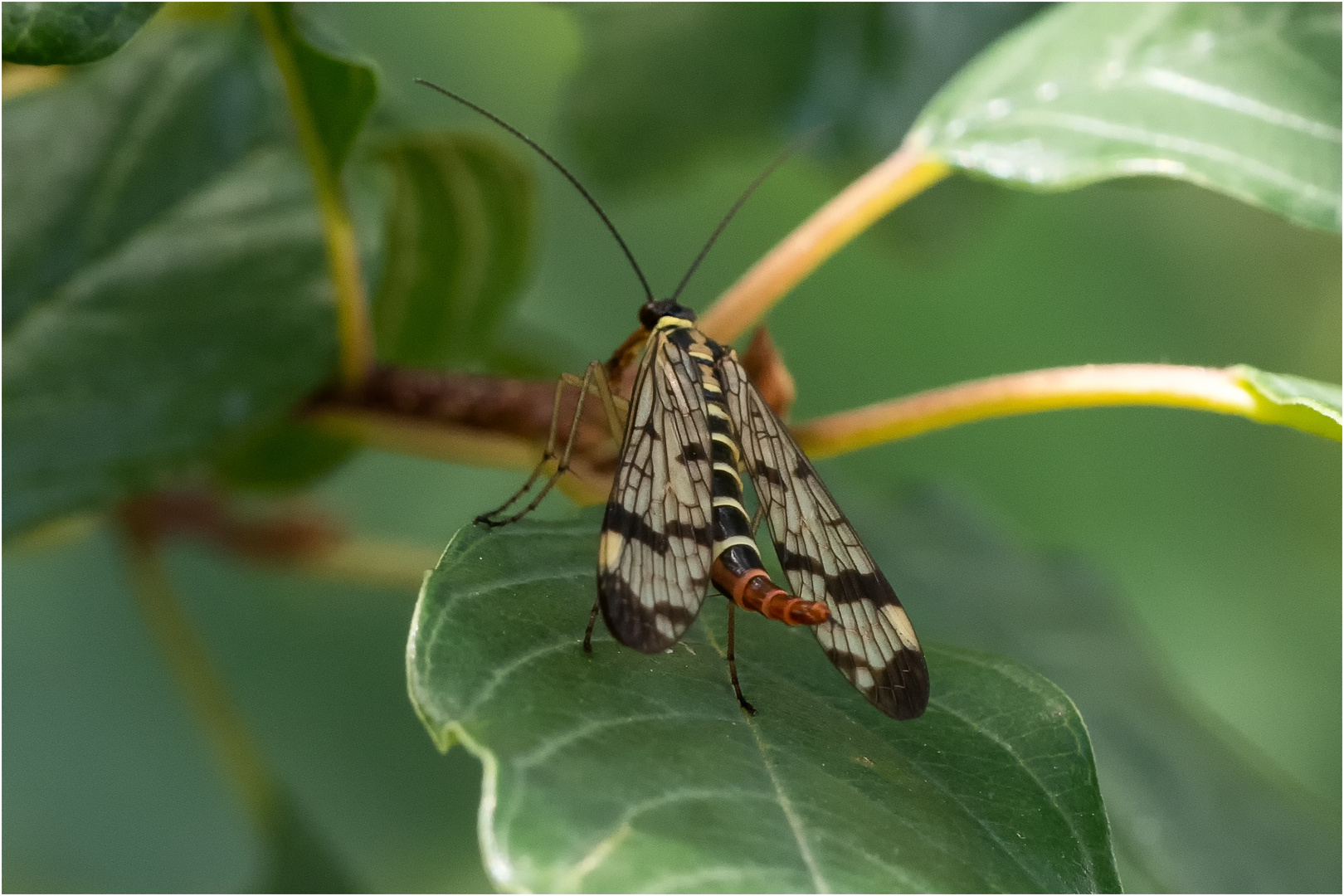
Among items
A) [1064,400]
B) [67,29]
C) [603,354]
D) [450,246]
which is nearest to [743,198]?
[450,246]

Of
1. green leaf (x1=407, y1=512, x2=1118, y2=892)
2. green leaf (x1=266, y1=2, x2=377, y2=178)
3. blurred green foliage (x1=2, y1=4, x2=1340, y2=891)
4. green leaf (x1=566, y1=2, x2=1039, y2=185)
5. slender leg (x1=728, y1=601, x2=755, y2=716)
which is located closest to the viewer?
green leaf (x1=407, y1=512, x2=1118, y2=892)

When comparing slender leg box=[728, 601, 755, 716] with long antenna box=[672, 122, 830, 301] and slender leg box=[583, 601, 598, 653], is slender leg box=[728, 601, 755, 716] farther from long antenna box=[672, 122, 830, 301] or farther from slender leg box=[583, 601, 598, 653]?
long antenna box=[672, 122, 830, 301]

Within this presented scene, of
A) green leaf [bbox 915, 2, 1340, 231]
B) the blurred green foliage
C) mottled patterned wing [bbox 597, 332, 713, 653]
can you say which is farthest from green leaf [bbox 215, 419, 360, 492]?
green leaf [bbox 915, 2, 1340, 231]

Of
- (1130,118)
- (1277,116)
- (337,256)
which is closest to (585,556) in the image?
(337,256)

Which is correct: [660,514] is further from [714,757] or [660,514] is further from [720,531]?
[714,757]

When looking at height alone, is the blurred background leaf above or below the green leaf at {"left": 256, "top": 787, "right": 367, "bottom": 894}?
above

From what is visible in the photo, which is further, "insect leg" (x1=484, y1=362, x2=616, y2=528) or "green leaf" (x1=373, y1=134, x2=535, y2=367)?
"green leaf" (x1=373, y1=134, x2=535, y2=367)

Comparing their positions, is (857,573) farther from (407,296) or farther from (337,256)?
(407,296)
